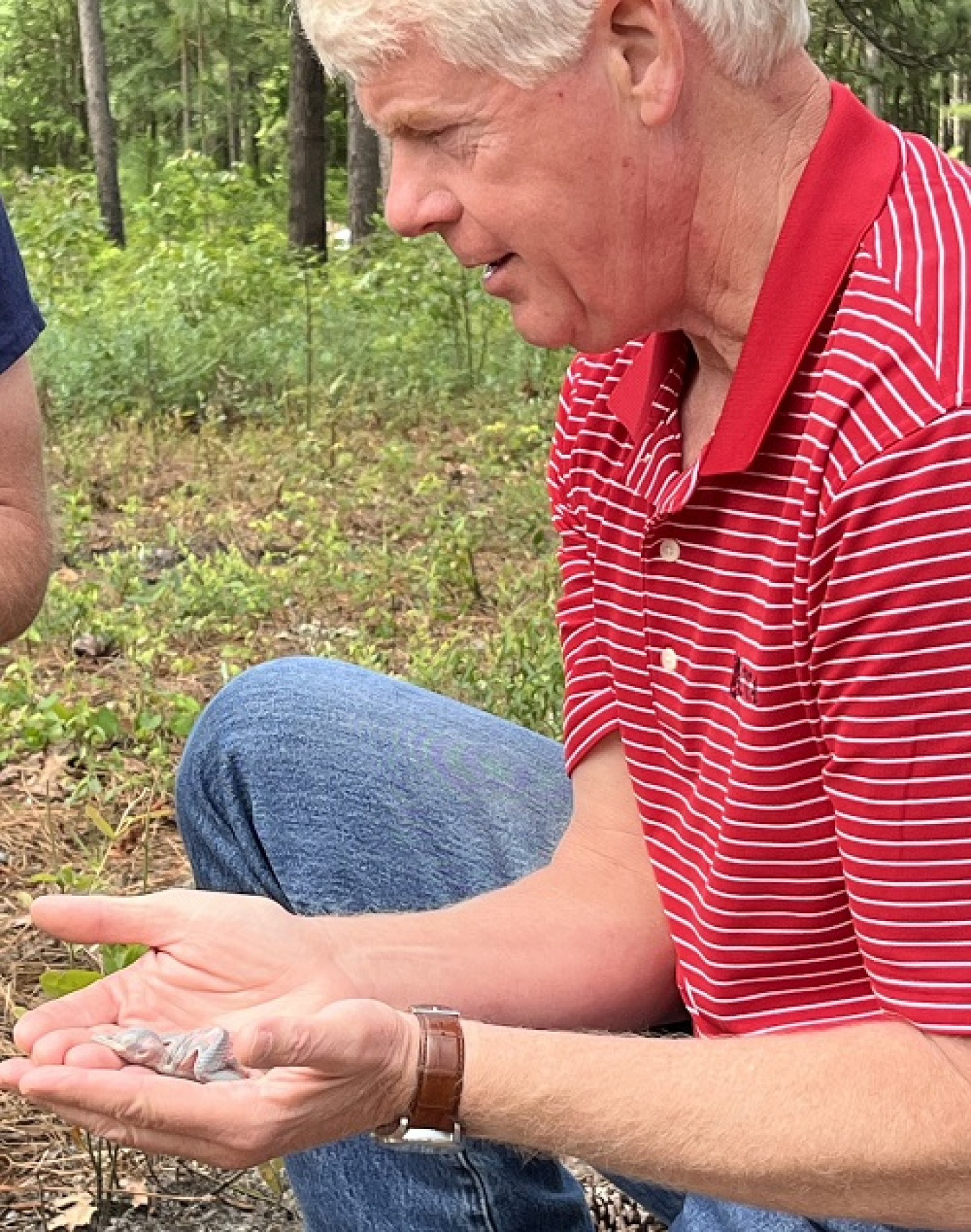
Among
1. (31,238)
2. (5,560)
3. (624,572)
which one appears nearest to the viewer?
(624,572)

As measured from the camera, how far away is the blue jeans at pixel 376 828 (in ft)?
6.54

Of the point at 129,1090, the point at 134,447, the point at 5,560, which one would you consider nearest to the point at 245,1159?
the point at 129,1090

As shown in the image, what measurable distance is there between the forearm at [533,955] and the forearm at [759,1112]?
329 mm

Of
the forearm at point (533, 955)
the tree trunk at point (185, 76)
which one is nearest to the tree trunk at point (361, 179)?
the tree trunk at point (185, 76)

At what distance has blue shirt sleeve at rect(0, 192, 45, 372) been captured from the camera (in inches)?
105

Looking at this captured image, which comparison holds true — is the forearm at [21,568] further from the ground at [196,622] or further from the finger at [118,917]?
the finger at [118,917]

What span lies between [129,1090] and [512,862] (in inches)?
30.0

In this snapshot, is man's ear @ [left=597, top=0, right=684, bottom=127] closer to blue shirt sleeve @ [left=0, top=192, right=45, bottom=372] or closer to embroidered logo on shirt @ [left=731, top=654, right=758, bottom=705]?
embroidered logo on shirt @ [left=731, top=654, right=758, bottom=705]

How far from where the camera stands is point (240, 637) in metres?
4.66

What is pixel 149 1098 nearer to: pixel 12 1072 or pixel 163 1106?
pixel 163 1106

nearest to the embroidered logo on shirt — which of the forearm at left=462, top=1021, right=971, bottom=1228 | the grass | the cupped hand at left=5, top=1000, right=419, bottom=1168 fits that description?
the forearm at left=462, top=1021, right=971, bottom=1228

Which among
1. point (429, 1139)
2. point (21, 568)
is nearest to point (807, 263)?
point (429, 1139)

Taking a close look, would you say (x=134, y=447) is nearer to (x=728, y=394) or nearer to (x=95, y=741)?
(x=95, y=741)

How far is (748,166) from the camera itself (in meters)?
1.57
